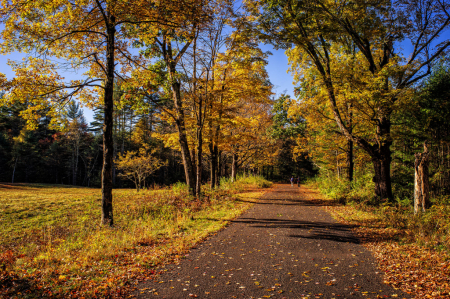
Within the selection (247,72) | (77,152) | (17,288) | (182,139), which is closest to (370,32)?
(247,72)

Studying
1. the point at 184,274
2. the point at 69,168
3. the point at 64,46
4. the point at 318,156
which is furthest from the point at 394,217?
the point at 69,168

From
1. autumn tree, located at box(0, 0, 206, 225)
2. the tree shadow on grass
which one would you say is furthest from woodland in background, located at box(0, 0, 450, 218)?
the tree shadow on grass

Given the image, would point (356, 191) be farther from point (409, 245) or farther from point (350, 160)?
point (409, 245)

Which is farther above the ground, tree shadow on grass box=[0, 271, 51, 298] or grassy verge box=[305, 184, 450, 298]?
tree shadow on grass box=[0, 271, 51, 298]

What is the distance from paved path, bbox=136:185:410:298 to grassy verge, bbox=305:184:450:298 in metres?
0.34

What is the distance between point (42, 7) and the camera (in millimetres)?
6746

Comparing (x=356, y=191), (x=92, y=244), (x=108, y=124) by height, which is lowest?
(x=92, y=244)

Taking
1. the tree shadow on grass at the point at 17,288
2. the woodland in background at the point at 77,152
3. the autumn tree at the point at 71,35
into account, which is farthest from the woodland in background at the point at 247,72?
the woodland in background at the point at 77,152

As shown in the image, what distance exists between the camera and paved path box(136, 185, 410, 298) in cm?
381

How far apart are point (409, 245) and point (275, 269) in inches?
159

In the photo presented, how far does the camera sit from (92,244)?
6090 millimetres

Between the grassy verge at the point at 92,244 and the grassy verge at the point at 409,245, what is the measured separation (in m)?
4.47

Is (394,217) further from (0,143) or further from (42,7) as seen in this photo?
(0,143)

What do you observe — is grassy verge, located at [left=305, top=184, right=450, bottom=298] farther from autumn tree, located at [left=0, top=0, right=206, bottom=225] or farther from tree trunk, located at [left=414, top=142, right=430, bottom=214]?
autumn tree, located at [left=0, top=0, right=206, bottom=225]
